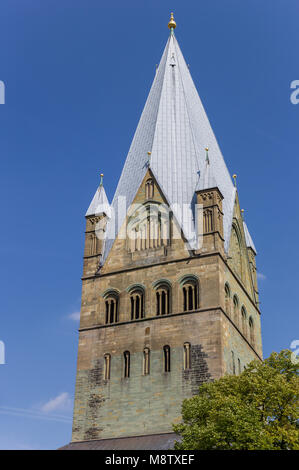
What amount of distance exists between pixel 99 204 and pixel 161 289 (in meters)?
9.72

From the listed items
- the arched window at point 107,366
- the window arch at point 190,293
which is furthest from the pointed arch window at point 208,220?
the arched window at point 107,366

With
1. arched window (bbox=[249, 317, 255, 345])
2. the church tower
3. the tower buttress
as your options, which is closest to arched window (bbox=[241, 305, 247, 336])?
the church tower

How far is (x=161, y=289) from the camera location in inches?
1943

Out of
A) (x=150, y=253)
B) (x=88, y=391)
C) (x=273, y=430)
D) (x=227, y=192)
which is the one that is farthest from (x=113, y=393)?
(x=227, y=192)

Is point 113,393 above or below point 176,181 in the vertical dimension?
Result: below

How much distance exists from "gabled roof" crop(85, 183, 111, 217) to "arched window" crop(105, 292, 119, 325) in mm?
7049

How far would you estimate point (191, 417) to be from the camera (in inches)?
1379

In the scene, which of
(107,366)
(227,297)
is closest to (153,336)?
(107,366)

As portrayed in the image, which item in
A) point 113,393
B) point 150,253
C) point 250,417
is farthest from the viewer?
point 150,253

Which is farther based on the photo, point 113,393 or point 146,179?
point 146,179

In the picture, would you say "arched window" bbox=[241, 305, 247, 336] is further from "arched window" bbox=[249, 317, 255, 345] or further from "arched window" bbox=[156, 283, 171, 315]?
"arched window" bbox=[156, 283, 171, 315]

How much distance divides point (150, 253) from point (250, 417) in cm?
2021

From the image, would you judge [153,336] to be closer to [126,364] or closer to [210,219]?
Answer: [126,364]
